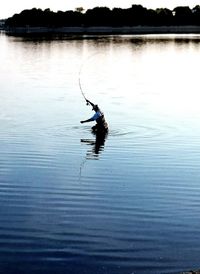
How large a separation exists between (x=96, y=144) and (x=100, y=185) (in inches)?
267

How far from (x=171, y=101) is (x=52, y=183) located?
2241 cm

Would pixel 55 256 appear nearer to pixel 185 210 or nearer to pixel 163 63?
pixel 185 210

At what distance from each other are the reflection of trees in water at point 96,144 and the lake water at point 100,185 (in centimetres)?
5

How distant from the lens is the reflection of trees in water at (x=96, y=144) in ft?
76.1

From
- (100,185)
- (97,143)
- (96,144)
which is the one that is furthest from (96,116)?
(100,185)

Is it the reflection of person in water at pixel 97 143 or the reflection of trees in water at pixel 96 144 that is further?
the reflection of person in water at pixel 97 143

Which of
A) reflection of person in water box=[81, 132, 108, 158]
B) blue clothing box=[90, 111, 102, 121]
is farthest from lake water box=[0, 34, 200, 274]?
blue clothing box=[90, 111, 102, 121]

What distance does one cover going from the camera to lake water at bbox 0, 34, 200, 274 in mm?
12672

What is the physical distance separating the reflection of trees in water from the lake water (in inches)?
Answer: 1.8

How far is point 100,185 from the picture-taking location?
18547 millimetres

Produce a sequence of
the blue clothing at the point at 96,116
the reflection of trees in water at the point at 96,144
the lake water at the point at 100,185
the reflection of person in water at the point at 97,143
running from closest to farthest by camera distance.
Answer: the lake water at the point at 100,185 < the reflection of trees in water at the point at 96,144 < the reflection of person in water at the point at 97,143 < the blue clothing at the point at 96,116

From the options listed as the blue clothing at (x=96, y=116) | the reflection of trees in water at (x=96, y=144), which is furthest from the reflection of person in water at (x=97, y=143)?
the blue clothing at (x=96, y=116)

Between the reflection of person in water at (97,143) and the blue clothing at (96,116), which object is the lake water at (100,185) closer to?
the reflection of person in water at (97,143)

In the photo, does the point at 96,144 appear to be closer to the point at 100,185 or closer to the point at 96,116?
the point at 96,116
